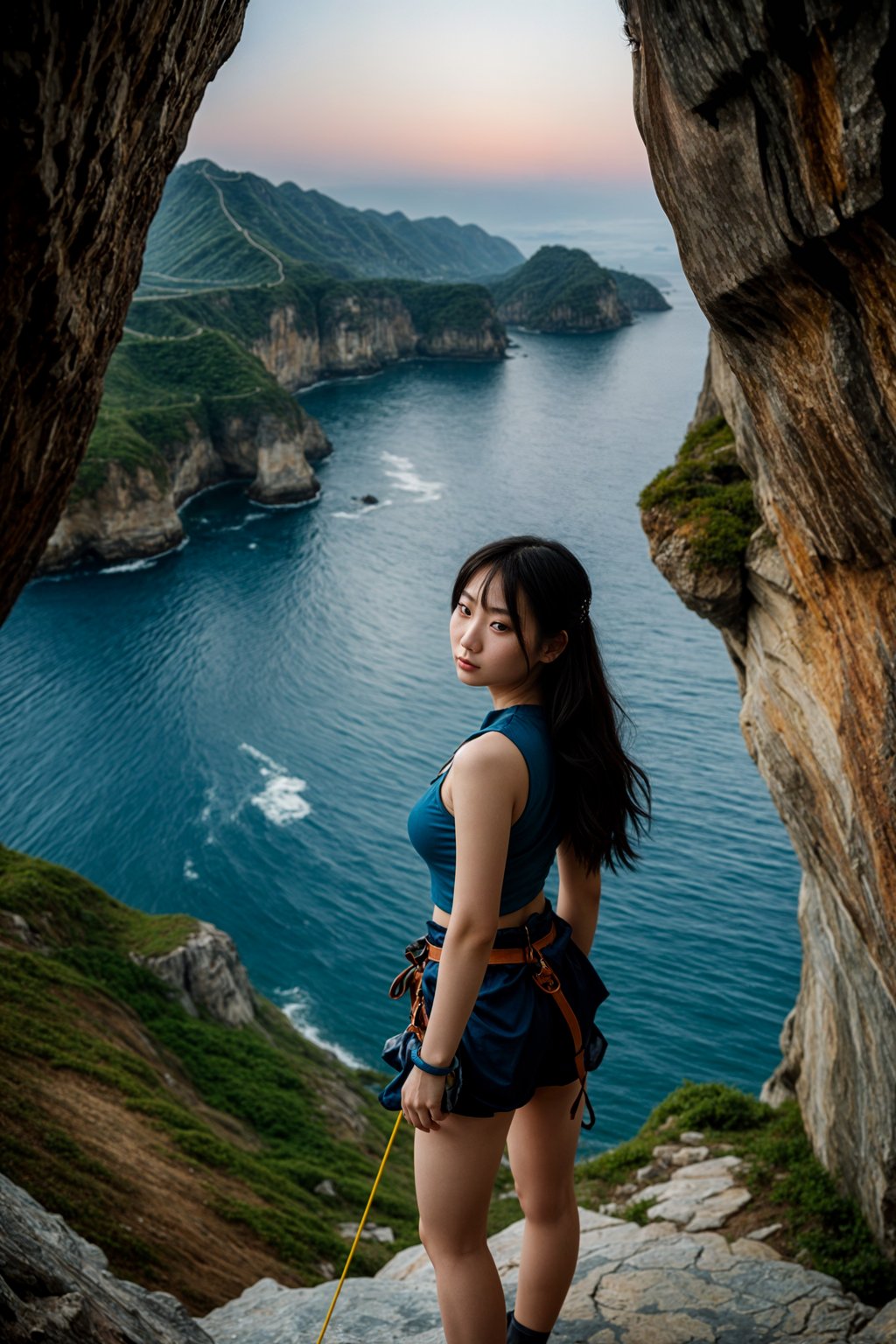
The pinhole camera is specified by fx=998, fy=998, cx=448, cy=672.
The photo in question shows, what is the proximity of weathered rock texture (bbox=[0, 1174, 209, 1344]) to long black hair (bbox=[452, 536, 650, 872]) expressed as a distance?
3.45 m

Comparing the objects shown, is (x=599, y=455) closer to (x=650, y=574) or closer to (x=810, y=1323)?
(x=650, y=574)

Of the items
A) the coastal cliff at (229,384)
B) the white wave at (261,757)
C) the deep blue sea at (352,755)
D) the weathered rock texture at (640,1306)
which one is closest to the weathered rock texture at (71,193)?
the weathered rock texture at (640,1306)

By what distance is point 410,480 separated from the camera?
9606 cm

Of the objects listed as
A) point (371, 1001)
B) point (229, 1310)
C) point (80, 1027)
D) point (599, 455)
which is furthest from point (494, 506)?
point (229, 1310)

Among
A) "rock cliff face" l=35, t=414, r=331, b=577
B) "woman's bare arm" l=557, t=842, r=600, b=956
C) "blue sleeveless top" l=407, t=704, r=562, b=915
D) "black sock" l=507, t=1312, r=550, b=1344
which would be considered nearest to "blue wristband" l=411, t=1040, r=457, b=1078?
"blue sleeveless top" l=407, t=704, r=562, b=915

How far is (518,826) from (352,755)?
4770 centimetres

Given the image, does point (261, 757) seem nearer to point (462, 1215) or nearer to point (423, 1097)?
point (462, 1215)

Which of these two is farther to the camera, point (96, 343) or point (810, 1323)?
point (810, 1323)

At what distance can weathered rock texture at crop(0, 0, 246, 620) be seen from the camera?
3.79m

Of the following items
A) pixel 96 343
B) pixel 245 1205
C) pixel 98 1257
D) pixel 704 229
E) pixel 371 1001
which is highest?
pixel 704 229

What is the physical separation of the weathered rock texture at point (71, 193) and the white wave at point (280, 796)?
41388 mm

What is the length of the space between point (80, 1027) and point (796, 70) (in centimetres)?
1687

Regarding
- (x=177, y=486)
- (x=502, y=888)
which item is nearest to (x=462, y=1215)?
(x=502, y=888)

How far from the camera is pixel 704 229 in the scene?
598 cm
